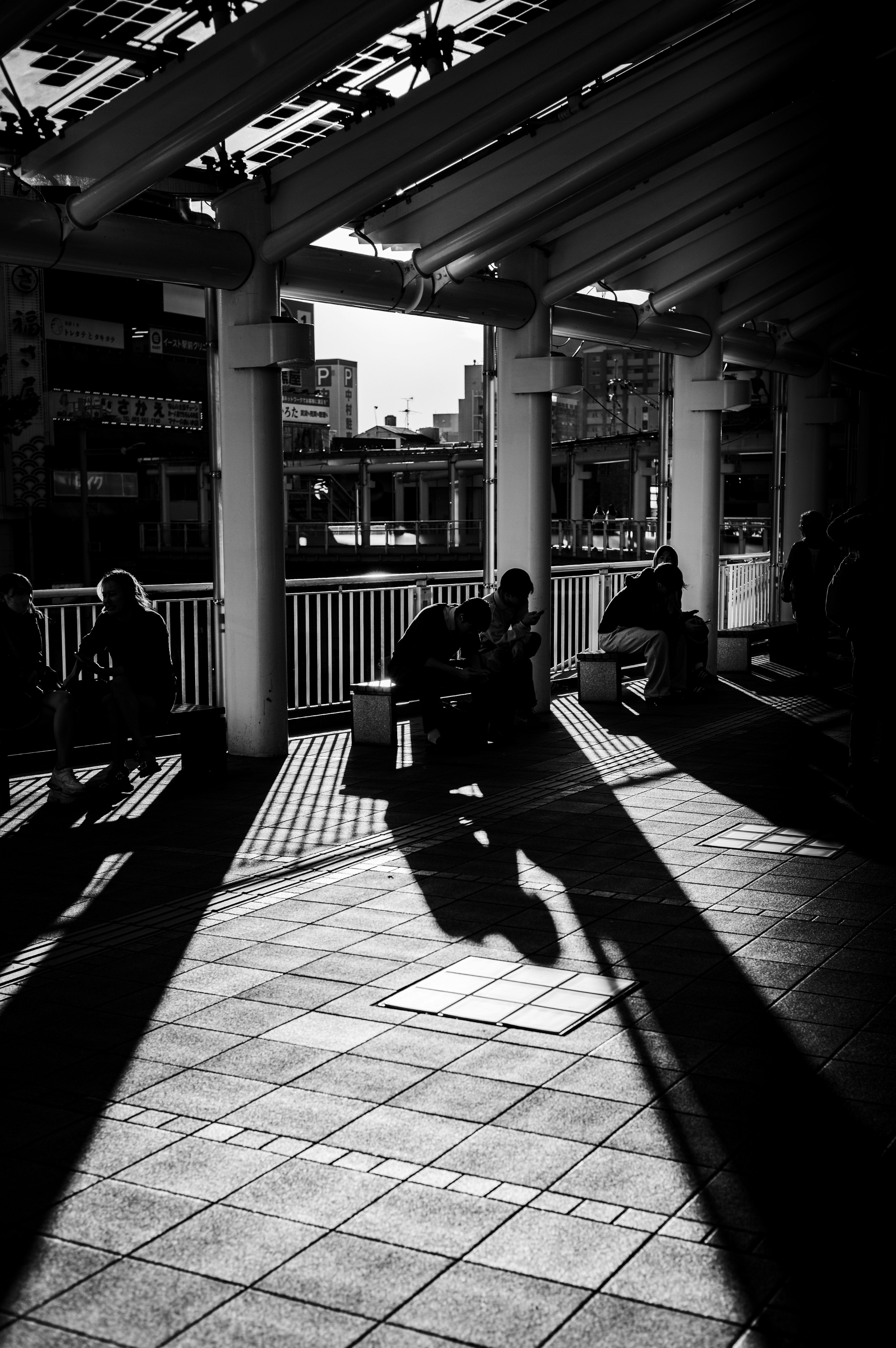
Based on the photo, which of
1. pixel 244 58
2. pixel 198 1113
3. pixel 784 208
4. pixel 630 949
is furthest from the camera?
pixel 784 208

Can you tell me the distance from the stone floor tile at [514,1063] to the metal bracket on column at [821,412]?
645 inches

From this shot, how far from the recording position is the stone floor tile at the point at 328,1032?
460cm

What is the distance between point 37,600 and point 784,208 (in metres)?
8.47

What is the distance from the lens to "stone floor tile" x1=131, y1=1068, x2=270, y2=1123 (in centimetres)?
407

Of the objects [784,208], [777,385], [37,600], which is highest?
[784,208]

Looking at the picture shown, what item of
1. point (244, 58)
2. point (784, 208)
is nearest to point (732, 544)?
point (784, 208)

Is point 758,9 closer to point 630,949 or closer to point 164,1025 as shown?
point 630,949

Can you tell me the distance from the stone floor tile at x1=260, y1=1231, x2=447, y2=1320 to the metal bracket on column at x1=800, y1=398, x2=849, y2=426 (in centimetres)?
1773

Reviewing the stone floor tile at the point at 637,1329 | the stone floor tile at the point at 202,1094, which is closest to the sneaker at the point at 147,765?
the stone floor tile at the point at 202,1094

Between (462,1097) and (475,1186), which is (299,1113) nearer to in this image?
(462,1097)

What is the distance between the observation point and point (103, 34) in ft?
26.8

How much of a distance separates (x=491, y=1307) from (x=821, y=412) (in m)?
18.0

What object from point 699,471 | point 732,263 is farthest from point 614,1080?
point 699,471

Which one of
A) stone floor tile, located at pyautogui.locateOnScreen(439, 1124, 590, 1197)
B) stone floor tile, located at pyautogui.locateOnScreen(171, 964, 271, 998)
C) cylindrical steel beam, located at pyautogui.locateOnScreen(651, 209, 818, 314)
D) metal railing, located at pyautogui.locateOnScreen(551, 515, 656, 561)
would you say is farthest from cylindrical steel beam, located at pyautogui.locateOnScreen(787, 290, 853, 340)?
stone floor tile, located at pyautogui.locateOnScreen(439, 1124, 590, 1197)
